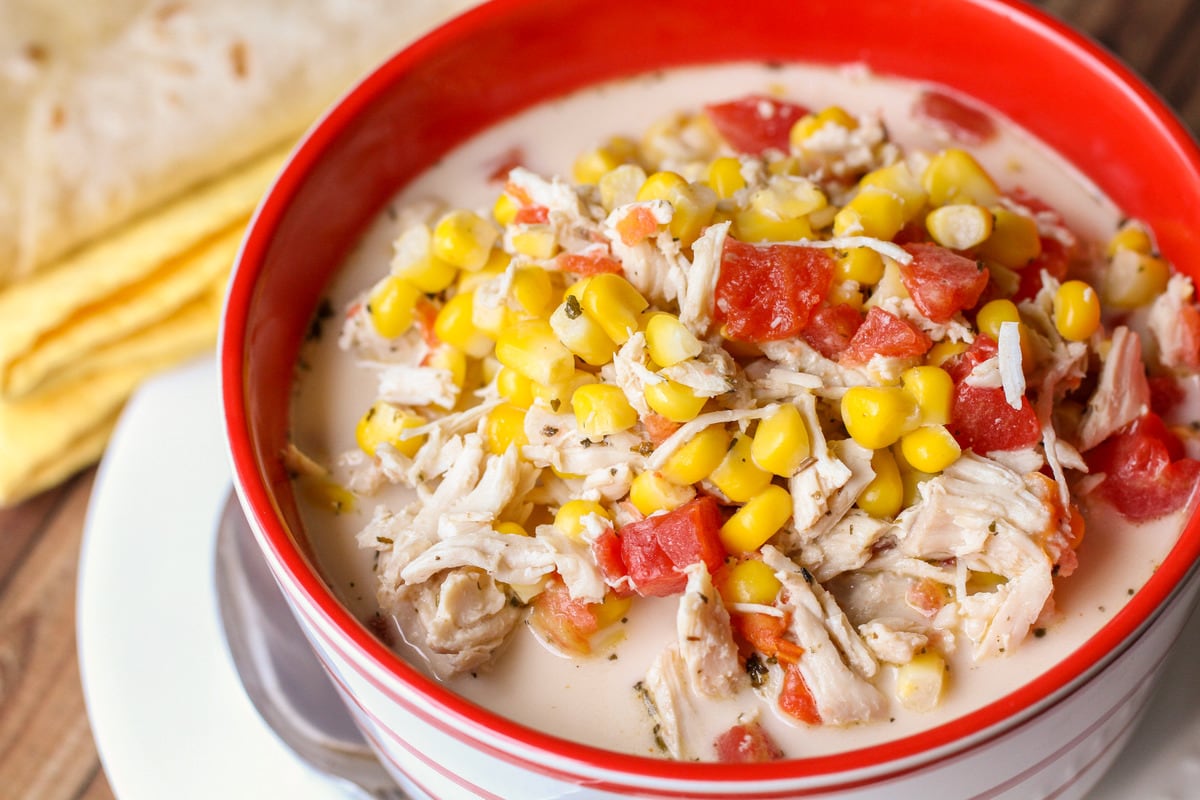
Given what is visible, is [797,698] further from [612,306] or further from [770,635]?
[612,306]

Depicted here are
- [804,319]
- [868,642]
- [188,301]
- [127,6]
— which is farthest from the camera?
[127,6]

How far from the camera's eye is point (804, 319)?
2.02 metres

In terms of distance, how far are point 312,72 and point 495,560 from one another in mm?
1757

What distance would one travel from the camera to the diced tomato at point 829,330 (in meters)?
2.03

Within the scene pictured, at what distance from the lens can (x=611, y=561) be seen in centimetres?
192

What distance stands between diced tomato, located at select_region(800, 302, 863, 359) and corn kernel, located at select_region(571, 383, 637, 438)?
0.31 m

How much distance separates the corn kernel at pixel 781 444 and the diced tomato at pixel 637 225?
357 mm

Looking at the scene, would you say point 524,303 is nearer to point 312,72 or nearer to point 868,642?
point 868,642

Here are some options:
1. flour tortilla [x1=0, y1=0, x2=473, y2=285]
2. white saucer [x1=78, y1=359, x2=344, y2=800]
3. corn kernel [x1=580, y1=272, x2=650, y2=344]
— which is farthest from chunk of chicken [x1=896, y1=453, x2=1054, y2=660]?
flour tortilla [x1=0, y1=0, x2=473, y2=285]

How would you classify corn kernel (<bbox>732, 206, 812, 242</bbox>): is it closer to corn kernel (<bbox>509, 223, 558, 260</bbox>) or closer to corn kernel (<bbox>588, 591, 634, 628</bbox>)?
corn kernel (<bbox>509, 223, 558, 260</bbox>)

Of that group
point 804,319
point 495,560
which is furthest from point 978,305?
point 495,560

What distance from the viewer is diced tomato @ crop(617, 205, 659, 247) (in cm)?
203

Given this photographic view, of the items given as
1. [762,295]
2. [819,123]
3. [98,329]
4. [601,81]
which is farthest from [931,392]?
[98,329]

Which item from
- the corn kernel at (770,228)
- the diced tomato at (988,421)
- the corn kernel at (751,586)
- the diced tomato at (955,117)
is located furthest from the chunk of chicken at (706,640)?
the diced tomato at (955,117)
